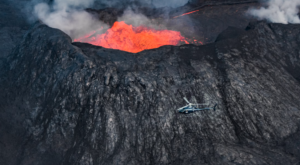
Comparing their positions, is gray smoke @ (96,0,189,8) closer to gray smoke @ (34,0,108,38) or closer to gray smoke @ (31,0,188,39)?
gray smoke @ (31,0,188,39)

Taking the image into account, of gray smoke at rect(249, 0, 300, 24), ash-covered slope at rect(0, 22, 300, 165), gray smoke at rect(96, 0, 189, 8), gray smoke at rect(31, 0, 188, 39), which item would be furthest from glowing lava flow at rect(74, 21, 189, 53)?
gray smoke at rect(249, 0, 300, 24)

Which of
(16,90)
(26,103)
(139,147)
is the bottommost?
(139,147)

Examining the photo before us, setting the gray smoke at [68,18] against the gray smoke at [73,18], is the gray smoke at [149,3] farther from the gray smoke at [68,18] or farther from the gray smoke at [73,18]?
the gray smoke at [68,18]

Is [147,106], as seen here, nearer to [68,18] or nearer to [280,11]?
[68,18]

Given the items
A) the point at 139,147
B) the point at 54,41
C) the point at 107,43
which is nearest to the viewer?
the point at 139,147

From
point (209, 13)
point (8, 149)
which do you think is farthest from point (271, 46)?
point (8, 149)

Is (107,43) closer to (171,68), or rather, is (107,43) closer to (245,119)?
(171,68)
